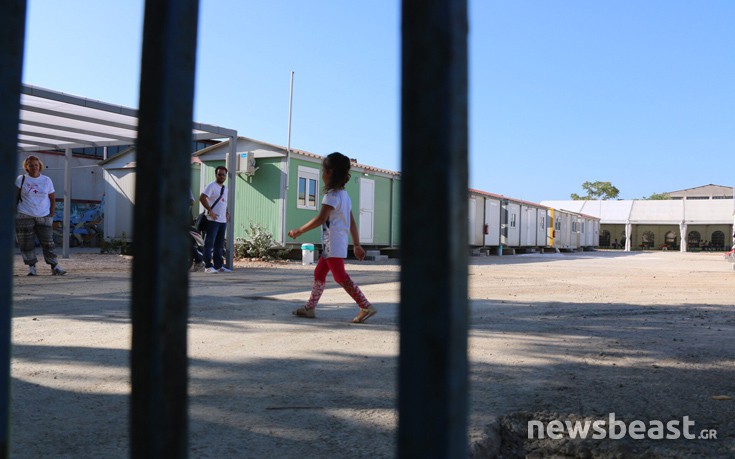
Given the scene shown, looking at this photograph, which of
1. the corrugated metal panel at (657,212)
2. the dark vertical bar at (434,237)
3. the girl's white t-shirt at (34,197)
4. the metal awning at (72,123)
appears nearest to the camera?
the dark vertical bar at (434,237)

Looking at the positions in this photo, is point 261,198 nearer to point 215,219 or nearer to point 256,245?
point 256,245

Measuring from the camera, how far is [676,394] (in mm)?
2807

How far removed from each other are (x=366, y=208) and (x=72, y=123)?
9654 mm

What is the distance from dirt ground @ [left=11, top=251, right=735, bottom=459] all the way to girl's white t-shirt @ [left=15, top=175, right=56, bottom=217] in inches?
129

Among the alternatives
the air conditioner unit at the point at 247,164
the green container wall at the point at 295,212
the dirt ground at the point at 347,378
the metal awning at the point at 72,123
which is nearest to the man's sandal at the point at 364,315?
the dirt ground at the point at 347,378

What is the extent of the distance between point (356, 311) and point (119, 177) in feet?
57.4

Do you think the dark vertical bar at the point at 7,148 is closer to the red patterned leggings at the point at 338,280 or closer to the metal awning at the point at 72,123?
the red patterned leggings at the point at 338,280

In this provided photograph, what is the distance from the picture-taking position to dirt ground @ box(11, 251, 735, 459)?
219 cm

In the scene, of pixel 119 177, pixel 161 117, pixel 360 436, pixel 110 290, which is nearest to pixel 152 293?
pixel 161 117

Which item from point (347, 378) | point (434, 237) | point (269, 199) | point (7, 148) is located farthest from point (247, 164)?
point (434, 237)

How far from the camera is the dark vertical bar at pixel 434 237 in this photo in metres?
0.65

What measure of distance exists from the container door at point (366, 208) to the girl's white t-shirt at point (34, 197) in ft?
35.1

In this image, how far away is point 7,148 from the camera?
2.68 feet
